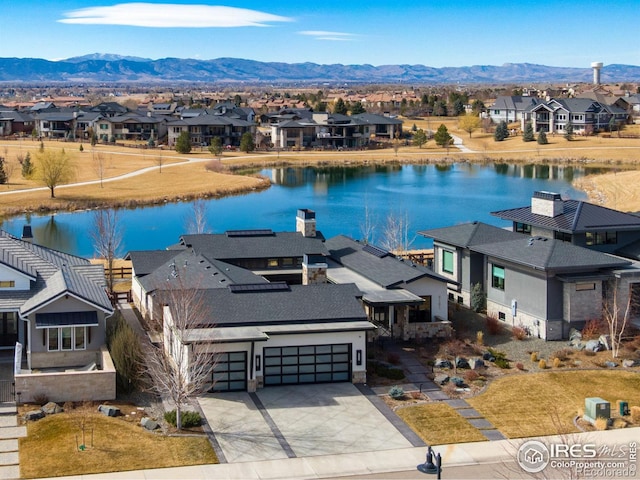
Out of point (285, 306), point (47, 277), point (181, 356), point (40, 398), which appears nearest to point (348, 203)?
point (47, 277)

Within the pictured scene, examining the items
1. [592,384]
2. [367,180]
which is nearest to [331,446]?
[592,384]

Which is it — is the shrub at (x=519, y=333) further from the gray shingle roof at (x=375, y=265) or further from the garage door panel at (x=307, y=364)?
the garage door panel at (x=307, y=364)

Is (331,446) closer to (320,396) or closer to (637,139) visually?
(320,396)

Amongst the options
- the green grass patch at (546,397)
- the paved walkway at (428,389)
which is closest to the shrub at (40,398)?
the paved walkway at (428,389)

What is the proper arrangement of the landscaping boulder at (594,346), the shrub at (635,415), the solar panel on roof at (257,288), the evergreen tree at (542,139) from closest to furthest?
the shrub at (635,415) → the solar panel on roof at (257,288) → the landscaping boulder at (594,346) → the evergreen tree at (542,139)

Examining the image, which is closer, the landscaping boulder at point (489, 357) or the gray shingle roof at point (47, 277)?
the gray shingle roof at point (47, 277)

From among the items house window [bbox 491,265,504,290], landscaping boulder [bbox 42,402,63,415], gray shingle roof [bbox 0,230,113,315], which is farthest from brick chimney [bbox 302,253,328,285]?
landscaping boulder [bbox 42,402,63,415]
